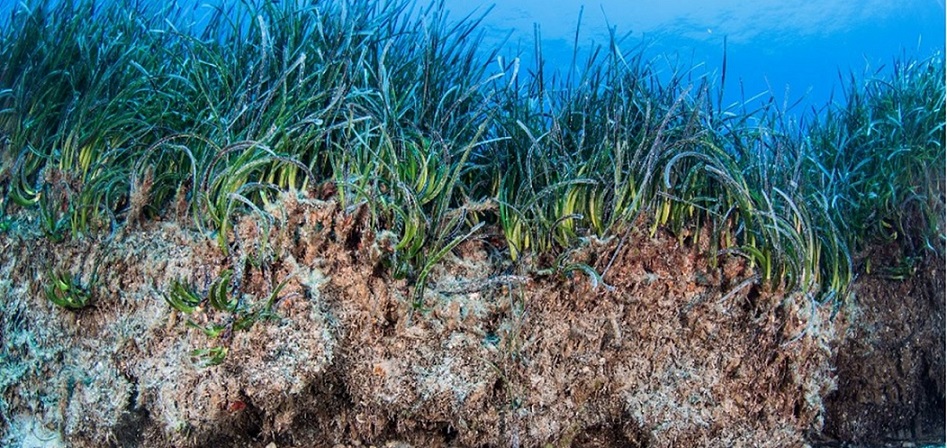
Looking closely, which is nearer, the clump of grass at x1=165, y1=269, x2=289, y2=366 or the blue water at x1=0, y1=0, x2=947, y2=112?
the clump of grass at x1=165, y1=269, x2=289, y2=366

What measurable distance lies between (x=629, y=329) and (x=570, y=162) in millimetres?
606

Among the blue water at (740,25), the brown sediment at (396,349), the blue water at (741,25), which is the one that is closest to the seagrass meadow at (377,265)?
the brown sediment at (396,349)

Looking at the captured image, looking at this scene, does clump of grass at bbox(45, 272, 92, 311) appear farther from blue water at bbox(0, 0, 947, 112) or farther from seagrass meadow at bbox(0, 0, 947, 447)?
blue water at bbox(0, 0, 947, 112)

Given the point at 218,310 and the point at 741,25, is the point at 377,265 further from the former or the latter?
the point at 741,25

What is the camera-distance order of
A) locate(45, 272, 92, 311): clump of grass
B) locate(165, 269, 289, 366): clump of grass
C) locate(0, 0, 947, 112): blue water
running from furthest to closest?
locate(0, 0, 947, 112): blue water < locate(45, 272, 92, 311): clump of grass < locate(165, 269, 289, 366): clump of grass

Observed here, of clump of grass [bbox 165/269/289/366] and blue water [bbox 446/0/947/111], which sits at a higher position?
blue water [bbox 446/0/947/111]

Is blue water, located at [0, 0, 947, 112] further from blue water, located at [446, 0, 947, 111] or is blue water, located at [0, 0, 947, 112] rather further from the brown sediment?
the brown sediment

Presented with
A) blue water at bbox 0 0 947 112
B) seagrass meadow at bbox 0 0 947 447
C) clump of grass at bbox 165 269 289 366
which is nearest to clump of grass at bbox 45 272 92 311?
seagrass meadow at bbox 0 0 947 447

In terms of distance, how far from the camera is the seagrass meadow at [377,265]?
170 centimetres

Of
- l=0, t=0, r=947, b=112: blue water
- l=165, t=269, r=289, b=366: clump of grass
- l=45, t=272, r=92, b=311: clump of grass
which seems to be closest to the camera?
l=165, t=269, r=289, b=366: clump of grass

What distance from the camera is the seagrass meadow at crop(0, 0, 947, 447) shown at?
170 cm

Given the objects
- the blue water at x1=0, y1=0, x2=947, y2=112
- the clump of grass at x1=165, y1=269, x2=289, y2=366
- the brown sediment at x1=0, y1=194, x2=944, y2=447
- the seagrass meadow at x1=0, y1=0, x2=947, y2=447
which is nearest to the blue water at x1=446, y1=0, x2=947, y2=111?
the blue water at x1=0, y1=0, x2=947, y2=112

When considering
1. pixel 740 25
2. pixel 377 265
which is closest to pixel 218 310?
pixel 377 265

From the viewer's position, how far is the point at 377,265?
1780 millimetres
